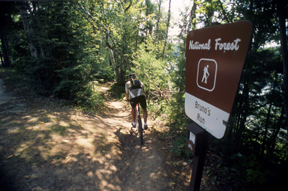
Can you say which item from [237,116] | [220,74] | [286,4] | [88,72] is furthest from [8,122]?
[286,4]

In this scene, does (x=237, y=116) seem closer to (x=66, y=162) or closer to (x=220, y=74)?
(x=220, y=74)

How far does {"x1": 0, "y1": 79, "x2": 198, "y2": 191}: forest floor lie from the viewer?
3.14m

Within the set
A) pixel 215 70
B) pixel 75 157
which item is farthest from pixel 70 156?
pixel 215 70

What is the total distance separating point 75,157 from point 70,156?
0.13 metres

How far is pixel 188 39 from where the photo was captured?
1.80 m

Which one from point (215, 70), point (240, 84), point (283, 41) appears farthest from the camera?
point (240, 84)

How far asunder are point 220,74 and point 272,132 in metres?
2.44

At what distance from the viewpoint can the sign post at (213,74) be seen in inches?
43.8

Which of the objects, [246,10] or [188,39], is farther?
[246,10]

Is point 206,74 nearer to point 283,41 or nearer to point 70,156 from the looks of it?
point 283,41

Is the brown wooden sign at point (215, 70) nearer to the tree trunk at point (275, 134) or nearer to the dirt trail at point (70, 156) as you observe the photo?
the tree trunk at point (275, 134)

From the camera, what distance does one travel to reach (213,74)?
54.8 inches

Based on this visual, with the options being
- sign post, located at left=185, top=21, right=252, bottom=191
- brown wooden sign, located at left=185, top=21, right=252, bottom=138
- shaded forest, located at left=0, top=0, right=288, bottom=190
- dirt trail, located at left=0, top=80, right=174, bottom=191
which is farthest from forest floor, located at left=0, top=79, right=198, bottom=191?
brown wooden sign, located at left=185, top=21, right=252, bottom=138

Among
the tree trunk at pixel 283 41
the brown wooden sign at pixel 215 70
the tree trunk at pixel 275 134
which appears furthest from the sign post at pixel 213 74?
the tree trunk at pixel 275 134
